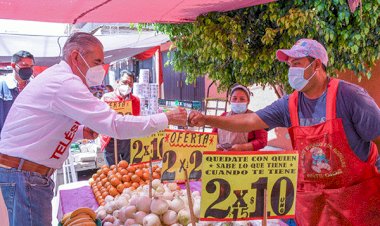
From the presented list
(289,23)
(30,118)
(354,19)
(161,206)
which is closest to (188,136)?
(161,206)

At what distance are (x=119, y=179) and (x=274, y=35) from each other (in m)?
2.54

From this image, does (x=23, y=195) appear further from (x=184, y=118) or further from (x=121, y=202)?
(x=184, y=118)

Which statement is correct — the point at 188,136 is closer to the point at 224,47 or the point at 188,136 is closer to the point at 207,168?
the point at 207,168

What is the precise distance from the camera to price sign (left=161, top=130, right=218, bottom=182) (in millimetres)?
2428

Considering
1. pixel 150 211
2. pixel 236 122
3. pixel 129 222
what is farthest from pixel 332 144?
pixel 129 222

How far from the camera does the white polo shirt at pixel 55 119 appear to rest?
77.9 inches

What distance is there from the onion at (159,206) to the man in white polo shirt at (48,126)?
0.43 metres

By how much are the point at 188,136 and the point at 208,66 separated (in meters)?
3.24

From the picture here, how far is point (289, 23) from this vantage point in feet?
13.1

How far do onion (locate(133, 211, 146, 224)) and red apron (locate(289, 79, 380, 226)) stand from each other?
1.10 metres

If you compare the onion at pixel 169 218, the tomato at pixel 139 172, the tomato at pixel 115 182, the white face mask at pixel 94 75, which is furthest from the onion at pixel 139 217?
the tomato at pixel 139 172

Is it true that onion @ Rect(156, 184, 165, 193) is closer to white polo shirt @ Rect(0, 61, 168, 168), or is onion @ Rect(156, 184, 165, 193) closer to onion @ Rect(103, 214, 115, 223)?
onion @ Rect(103, 214, 115, 223)

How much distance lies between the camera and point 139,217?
209cm

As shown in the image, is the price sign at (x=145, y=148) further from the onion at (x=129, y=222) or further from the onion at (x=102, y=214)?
the onion at (x=129, y=222)
